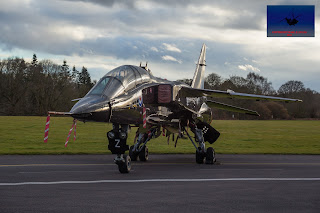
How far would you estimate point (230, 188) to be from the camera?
11664mm

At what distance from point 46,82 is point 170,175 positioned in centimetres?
7447

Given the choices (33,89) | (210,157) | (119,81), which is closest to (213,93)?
(210,157)

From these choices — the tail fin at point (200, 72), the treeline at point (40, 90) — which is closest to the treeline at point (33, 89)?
the treeline at point (40, 90)

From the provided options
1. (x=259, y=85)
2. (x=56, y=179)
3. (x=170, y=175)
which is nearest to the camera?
(x=56, y=179)

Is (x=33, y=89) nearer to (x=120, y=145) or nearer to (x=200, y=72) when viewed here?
(x=200, y=72)

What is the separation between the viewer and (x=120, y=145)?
46.7 feet

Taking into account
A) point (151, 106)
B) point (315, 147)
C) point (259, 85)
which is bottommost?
point (315, 147)

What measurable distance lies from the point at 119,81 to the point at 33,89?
7186 centimetres

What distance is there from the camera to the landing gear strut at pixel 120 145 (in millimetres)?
14242

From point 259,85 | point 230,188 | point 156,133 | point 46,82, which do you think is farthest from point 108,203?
point 259,85

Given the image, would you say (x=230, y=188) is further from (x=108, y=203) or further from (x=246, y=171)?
(x=246, y=171)

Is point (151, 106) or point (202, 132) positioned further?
point (202, 132)

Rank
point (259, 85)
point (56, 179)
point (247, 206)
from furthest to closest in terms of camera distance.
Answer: point (259, 85)
point (56, 179)
point (247, 206)

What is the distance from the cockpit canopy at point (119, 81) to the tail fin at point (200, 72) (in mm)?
9708
